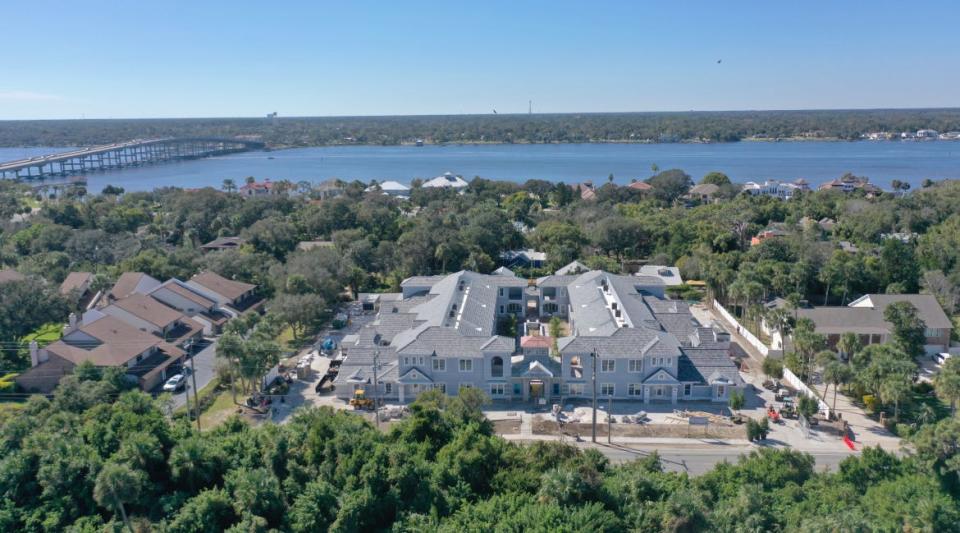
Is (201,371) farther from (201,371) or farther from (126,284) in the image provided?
(126,284)

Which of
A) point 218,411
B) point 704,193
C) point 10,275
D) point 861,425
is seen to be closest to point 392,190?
point 704,193

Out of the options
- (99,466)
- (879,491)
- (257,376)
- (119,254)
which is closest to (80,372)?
(257,376)

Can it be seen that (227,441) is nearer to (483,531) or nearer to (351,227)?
(483,531)

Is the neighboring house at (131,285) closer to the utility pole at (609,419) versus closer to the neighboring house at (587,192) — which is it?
the utility pole at (609,419)

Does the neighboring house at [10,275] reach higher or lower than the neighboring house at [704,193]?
lower

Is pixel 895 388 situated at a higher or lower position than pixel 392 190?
Result: lower

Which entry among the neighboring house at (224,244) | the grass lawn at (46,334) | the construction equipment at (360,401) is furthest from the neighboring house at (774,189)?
the grass lawn at (46,334)

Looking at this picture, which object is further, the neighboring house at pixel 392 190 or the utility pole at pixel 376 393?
the neighboring house at pixel 392 190
